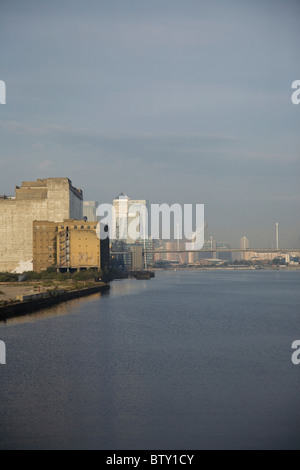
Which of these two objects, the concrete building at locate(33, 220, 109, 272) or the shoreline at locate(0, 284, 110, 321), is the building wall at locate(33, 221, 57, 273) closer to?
the concrete building at locate(33, 220, 109, 272)

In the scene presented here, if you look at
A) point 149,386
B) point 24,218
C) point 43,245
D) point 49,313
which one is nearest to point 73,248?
point 43,245

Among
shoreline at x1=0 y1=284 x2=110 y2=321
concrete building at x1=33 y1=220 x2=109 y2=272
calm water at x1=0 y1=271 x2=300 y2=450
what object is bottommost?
calm water at x1=0 y1=271 x2=300 y2=450

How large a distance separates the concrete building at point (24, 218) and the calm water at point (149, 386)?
321 ft

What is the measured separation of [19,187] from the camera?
5960 inches

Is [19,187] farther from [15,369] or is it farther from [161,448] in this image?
[161,448]

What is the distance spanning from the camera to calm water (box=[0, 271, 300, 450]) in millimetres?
18766

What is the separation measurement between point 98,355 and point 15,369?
5.38 meters

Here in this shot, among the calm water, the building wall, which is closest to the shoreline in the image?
the calm water

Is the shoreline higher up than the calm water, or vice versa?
the shoreline

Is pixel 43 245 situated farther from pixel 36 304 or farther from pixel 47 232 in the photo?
pixel 36 304

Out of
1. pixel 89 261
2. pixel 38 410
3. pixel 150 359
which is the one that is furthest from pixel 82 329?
pixel 89 261

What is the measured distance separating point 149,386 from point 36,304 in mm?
35177

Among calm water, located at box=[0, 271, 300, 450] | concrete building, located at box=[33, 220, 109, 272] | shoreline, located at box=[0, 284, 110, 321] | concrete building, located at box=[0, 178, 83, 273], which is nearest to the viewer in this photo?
calm water, located at box=[0, 271, 300, 450]

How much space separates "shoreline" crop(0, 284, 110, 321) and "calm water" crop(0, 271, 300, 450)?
3.65 m
